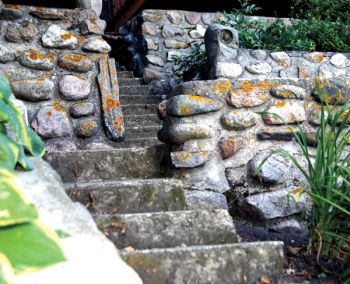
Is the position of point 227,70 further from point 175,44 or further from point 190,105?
point 190,105

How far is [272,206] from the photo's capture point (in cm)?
213

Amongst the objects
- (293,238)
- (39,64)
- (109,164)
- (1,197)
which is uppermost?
(1,197)

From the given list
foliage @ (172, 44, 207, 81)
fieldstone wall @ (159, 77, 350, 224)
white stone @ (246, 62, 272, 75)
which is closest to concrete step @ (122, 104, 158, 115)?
foliage @ (172, 44, 207, 81)

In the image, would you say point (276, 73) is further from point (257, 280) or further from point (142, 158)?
point (257, 280)

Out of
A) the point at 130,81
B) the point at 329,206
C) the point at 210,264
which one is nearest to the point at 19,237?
the point at 210,264

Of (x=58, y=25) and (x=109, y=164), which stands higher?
(x=58, y=25)

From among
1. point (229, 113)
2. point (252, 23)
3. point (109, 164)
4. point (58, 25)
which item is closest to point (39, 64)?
point (58, 25)

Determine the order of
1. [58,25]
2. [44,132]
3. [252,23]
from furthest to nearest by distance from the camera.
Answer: [252,23] < [58,25] < [44,132]

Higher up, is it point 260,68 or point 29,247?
point 29,247

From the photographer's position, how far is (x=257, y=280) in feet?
4.34

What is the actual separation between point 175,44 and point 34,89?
247cm

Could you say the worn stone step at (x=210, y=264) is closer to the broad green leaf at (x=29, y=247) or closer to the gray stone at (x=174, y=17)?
the broad green leaf at (x=29, y=247)

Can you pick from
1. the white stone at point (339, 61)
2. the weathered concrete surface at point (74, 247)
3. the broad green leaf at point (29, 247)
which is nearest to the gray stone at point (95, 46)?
the weathered concrete surface at point (74, 247)

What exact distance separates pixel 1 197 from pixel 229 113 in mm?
1462
